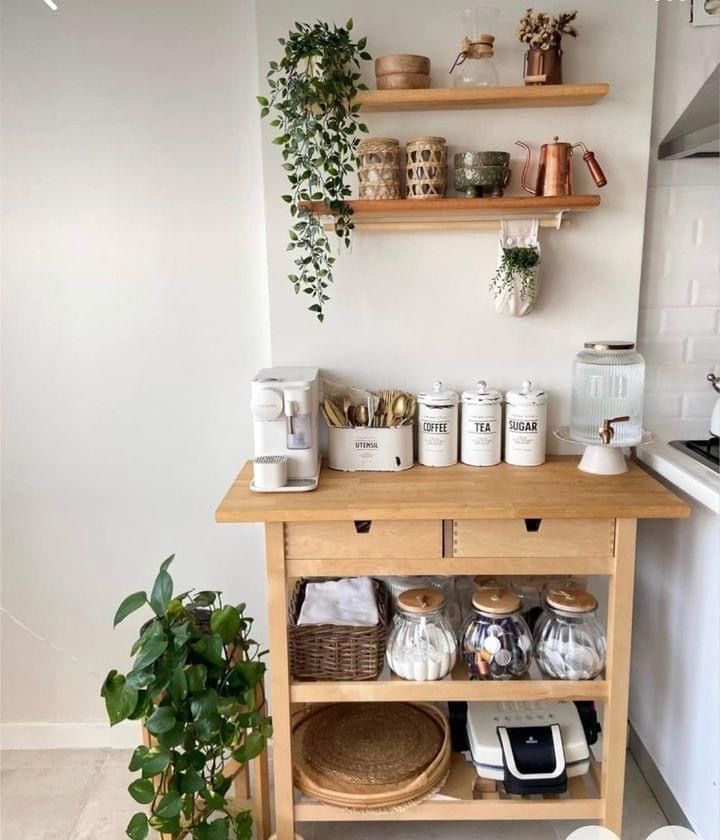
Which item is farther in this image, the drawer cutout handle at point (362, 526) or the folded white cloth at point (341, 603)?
the folded white cloth at point (341, 603)

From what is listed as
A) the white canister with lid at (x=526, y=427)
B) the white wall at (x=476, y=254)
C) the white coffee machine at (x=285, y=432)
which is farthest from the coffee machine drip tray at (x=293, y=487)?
the white canister with lid at (x=526, y=427)

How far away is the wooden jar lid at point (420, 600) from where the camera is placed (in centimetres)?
169

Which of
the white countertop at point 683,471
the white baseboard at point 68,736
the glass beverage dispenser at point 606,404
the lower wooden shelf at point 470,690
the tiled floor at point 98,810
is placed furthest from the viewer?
the white baseboard at point 68,736

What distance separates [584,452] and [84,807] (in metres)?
1.61

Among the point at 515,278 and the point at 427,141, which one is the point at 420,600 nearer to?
the point at 515,278

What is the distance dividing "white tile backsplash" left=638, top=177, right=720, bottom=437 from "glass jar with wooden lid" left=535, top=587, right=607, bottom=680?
22.9 inches

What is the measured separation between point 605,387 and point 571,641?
0.62m

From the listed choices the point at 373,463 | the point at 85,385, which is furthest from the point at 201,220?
the point at 373,463

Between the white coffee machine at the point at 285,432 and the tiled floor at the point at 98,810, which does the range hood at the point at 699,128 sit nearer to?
the white coffee machine at the point at 285,432

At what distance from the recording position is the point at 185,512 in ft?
6.93

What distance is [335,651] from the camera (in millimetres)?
1712

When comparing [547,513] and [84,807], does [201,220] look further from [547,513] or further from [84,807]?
[84,807]

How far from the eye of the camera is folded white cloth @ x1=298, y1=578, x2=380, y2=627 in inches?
68.4

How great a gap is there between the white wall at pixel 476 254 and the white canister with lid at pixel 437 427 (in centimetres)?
12
